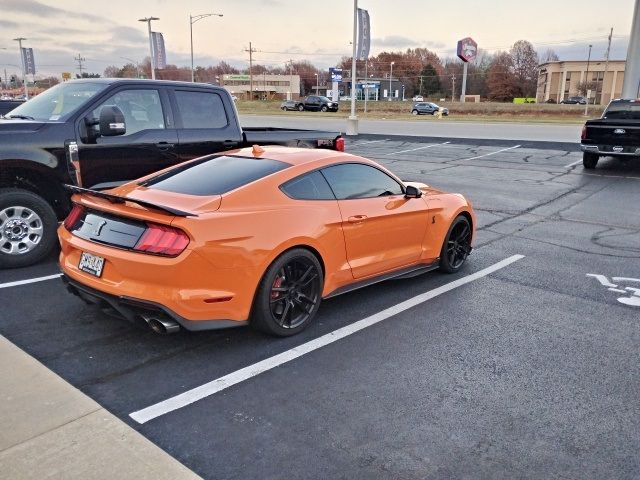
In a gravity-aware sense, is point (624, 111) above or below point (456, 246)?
above

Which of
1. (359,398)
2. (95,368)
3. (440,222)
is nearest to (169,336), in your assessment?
(95,368)

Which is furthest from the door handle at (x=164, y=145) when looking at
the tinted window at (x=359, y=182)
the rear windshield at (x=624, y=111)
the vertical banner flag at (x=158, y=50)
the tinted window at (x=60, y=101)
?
the vertical banner flag at (x=158, y=50)

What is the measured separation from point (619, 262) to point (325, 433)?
5354 millimetres

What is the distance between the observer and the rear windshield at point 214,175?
181 inches

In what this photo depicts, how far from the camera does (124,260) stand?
13.1 feet

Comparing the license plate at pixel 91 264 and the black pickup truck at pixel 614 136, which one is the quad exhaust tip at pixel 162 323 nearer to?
the license plate at pixel 91 264

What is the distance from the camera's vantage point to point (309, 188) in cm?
487

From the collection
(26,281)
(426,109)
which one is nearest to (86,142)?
(26,281)

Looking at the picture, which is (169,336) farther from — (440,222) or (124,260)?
(440,222)

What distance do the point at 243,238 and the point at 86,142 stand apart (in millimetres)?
3218

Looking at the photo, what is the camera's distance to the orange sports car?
3962 mm

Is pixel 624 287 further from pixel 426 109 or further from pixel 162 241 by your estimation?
pixel 426 109

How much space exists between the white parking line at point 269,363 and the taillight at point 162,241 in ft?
3.07

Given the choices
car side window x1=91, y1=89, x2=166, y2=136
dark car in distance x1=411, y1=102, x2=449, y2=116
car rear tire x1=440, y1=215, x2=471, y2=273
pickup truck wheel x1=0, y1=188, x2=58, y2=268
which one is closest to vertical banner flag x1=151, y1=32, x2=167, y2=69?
dark car in distance x1=411, y1=102, x2=449, y2=116
